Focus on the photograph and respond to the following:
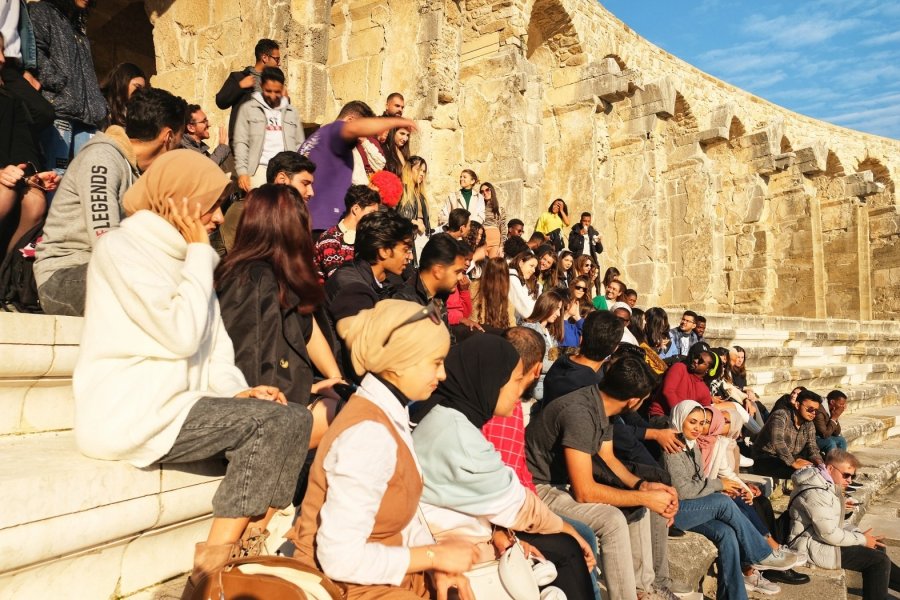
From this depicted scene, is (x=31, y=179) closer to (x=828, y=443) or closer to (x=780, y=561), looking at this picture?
(x=780, y=561)

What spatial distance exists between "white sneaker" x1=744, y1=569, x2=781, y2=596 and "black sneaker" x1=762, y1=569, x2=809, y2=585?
0.19m

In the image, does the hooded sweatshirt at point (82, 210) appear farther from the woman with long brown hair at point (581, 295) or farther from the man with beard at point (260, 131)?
the woman with long brown hair at point (581, 295)

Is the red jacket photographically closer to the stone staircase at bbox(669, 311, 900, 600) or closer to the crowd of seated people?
the crowd of seated people

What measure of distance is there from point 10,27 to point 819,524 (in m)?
6.18

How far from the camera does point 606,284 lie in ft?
31.4

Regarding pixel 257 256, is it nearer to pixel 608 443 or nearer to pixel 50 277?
pixel 50 277

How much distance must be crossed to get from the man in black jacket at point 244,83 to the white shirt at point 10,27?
1616mm

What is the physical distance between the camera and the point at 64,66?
4492 mm

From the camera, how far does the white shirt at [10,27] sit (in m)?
3.99

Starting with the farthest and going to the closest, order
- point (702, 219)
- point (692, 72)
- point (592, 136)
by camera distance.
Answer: point (692, 72)
point (702, 219)
point (592, 136)

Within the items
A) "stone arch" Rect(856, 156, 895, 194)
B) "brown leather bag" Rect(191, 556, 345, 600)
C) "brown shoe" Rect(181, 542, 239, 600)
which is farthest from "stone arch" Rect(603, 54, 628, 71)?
"stone arch" Rect(856, 156, 895, 194)

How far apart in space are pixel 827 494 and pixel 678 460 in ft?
4.95

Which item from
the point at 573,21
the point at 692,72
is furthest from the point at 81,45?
the point at 692,72

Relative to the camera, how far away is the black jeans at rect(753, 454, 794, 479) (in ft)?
21.6
